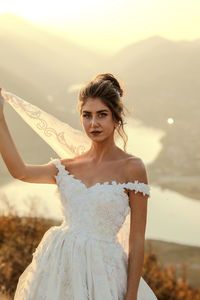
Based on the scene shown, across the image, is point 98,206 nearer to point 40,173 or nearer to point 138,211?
point 138,211

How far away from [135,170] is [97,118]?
31 centimetres

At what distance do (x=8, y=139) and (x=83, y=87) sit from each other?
1.55ft

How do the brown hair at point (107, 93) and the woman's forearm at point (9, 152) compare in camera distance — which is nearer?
the woman's forearm at point (9, 152)

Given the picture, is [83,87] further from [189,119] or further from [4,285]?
[189,119]

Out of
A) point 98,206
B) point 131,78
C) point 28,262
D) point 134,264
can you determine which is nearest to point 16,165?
point 98,206

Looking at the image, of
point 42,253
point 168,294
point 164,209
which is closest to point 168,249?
point 168,294

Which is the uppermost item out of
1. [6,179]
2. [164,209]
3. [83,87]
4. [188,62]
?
[83,87]

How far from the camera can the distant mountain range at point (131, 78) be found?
11469mm

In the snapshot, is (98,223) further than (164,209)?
No

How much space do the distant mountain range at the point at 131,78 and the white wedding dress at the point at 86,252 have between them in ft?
26.2

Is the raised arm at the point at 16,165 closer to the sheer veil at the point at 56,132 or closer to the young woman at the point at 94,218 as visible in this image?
the young woman at the point at 94,218

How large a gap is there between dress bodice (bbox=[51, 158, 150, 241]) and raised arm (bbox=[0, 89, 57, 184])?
0.49ft

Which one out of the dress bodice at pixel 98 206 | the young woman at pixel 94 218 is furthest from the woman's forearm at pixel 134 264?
the dress bodice at pixel 98 206

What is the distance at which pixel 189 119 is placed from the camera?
42.6 feet
